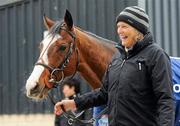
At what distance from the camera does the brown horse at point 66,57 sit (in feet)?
16.6

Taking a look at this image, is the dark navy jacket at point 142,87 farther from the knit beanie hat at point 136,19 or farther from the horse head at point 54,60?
the horse head at point 54,60

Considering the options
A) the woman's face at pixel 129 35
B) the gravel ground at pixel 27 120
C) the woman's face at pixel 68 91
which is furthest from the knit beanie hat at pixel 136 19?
the gravel ground at pixel 27 120

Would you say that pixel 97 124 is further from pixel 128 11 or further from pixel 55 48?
pixel 128 11

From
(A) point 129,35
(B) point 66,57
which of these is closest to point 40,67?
(B) point 66,57

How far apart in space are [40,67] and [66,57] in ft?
1.17

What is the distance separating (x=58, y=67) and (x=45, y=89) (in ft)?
0.95

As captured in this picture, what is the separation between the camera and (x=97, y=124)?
5363mm

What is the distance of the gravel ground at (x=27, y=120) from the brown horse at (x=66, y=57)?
5.43 m

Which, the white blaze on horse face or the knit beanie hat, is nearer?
the knit beanie hat

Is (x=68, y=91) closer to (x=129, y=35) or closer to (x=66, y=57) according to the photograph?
(x=66, y=57)

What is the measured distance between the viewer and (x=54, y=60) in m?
5.25

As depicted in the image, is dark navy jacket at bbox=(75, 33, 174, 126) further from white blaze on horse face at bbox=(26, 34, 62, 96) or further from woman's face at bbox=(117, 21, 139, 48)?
white blaze on horse face at bbox=(26, 34, 62, 96)

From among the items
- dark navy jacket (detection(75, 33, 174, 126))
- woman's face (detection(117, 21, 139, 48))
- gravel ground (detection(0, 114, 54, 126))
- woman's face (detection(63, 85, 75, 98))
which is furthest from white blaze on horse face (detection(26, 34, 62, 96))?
gravel ground (detection(0, 114, 54, 126))

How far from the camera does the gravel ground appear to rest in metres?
10.9
